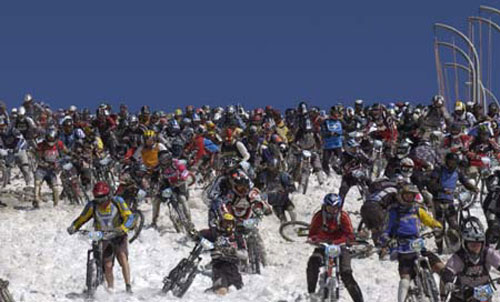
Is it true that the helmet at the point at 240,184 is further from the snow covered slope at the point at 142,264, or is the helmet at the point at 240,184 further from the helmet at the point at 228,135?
the helmet at the point at 228,135

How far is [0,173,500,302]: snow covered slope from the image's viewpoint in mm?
14781

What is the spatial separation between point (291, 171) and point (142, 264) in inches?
351

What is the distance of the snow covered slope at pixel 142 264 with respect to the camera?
48.5 ft

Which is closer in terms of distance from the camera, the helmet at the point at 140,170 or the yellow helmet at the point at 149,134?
the helmet at the point at 140,170

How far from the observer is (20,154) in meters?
25.7

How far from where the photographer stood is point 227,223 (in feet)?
49.0

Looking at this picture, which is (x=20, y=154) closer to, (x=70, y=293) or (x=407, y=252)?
(x=70, y=293)

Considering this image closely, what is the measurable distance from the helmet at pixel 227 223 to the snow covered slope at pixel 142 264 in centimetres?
112

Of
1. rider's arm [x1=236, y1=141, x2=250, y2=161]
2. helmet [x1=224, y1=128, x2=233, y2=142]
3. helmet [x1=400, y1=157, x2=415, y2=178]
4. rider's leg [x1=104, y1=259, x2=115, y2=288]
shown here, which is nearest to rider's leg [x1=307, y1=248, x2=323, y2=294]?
rider's leg [x1=104, y1=259, x2=115, y2=288]

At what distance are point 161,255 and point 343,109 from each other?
12199 millimetres

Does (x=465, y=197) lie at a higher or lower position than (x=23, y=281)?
higher

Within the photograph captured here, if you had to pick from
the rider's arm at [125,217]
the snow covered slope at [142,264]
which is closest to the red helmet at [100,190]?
the rider's arm at [125,217]

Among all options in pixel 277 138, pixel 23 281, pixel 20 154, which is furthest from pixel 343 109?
pixel 23 281

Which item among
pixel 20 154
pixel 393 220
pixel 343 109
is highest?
pixel 343 109
